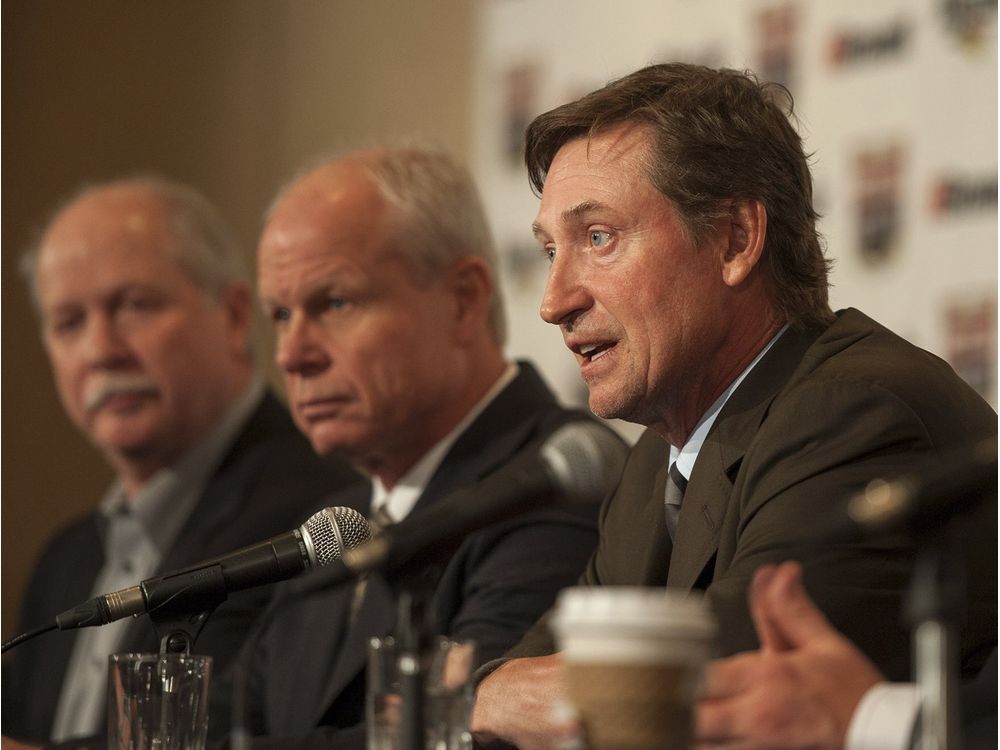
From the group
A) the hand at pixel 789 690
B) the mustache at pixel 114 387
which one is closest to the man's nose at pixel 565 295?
the hand at pixel 789 690

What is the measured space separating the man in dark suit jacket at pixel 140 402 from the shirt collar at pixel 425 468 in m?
0.54

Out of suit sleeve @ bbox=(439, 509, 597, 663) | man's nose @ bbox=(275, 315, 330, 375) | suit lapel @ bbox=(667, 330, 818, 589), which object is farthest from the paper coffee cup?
man's nose @ bbox=(275, 315, 330, 375)

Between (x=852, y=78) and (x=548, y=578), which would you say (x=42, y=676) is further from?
(x=852, y=78)

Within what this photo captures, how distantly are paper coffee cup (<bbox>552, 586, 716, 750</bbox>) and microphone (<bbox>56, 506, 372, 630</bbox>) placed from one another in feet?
2.51

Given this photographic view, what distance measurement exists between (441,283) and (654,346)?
3.79 feet

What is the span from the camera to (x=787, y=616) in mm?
1482

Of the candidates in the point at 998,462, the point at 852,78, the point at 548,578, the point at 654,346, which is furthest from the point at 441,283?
the point at 998,462

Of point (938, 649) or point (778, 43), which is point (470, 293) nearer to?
point (778, 43)

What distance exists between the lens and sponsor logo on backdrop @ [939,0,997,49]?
12.6ft

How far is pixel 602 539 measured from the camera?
2.72 metres

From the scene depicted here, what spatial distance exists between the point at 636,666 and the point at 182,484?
325 centimetres

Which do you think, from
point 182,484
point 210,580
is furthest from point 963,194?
point 210,580

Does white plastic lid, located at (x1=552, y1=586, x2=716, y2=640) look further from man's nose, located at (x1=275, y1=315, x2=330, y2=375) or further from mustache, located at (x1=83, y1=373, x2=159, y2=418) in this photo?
mustache, located at (x1=83, y1=373, x2=159, y2=418)

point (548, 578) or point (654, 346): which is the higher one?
point (654, 346)
